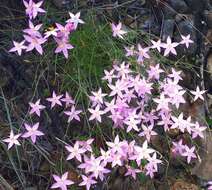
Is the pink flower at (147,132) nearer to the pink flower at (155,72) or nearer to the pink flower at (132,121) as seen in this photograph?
the pink flower at (132,121)

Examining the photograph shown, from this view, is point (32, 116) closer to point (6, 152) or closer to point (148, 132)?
point (6, 152)

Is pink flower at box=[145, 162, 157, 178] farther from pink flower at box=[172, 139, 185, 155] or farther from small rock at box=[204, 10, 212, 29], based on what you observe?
small rock at box=[204, 10, 212, 29]

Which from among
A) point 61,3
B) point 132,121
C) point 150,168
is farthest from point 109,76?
point 61,3

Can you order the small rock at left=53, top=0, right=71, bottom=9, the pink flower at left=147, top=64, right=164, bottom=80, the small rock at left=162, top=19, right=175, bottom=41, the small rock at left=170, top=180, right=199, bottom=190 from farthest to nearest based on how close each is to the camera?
the small rock at left=162, top=19, right=175, bottom=41, the small rock at left=53, top=0, right=71, bottom=9, the small rock at left=170, top=180, right=199, bottom=190, the pink flower at left=147, top=64, right=164, bottom=80

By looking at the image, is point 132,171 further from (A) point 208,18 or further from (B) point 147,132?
(A) point 208,18

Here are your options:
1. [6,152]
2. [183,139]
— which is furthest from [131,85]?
[6,152]

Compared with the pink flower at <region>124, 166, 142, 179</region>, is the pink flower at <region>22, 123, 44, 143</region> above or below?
above

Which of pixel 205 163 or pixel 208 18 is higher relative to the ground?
pixel 208 18

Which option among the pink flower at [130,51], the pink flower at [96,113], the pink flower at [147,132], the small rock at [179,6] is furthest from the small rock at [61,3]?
the pink flower at [147,132]

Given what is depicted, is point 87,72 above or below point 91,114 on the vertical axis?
above

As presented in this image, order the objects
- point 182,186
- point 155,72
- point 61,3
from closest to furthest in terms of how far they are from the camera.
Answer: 1. point 155,72
2. point 182,186
3. point 61,3

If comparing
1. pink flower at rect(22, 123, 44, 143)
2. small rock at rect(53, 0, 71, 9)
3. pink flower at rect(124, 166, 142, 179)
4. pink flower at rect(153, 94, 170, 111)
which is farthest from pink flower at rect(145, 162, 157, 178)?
small rock at rect(53, 0, 71, 9)
